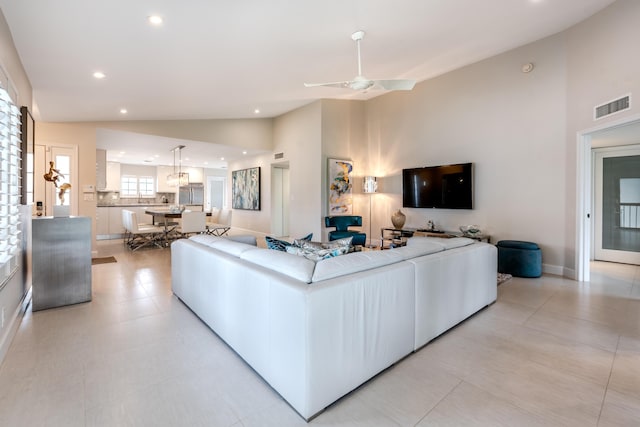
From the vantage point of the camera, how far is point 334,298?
151 cm

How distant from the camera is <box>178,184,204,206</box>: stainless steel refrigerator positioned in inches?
463

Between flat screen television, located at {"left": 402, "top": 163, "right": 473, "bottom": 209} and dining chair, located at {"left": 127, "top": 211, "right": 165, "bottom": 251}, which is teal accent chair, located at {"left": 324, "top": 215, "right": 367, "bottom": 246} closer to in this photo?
flat screen television, located at {"left": 402, "top": 163, "right": 473, "bottom": 209}

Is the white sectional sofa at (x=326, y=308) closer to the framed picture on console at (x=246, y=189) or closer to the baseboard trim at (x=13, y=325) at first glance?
the baseboard trim at (x=13, y=325)

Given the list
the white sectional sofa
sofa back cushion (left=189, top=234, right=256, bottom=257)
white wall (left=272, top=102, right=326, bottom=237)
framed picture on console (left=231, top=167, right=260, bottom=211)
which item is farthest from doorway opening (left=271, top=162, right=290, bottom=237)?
the white sectional sofa

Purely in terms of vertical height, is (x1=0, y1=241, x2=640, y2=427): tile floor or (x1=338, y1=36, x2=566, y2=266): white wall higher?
(x1=338, y1=36, x2=566, y2=266): white wall

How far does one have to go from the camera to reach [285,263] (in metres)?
1.76

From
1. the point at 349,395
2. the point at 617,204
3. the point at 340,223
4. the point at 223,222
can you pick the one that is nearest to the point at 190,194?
the point at 223,222

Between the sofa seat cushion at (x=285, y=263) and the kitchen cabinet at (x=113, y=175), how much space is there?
11.0 metres

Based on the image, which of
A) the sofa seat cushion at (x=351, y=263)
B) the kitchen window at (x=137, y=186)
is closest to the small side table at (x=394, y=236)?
the sofa seat cushion at (x=351, y=263)

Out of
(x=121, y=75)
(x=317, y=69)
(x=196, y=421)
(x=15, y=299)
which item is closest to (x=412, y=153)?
(x=317, y=69)

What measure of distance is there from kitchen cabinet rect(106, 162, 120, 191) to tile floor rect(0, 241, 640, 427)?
929 centimetres

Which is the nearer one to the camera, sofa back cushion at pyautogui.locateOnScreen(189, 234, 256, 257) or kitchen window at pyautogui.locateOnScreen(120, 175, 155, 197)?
sofa back cushion at pyautogui.locateOnScreen(189, 234, 256, 257)

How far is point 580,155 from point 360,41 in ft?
→ 10.6

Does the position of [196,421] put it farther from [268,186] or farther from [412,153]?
[268,186]
